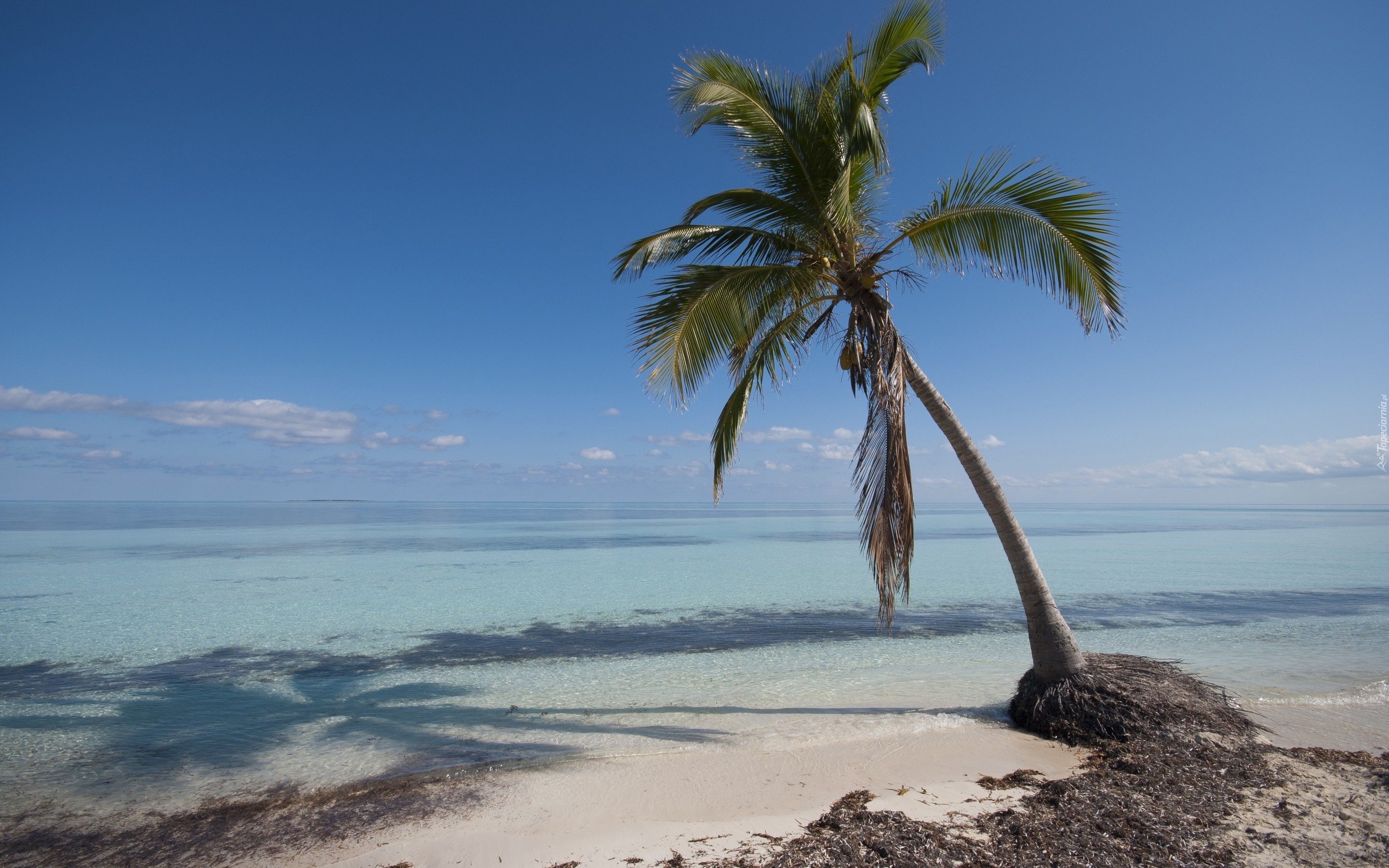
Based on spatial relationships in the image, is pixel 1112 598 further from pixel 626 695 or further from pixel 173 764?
pixel 173 764

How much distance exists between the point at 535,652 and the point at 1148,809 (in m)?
7.84

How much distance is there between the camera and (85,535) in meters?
33.8

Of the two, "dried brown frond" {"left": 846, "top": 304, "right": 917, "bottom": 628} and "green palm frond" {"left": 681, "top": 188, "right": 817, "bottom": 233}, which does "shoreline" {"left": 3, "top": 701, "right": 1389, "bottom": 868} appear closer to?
"dried brown frond" {"left": 846, "top": 304, "right": 917, "bottom": 628}

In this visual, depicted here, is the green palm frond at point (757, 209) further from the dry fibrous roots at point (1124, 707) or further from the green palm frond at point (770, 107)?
the dry fibrous roots at point (1124, 707)

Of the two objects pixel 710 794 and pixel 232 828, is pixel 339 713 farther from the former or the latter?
pixel 710 794

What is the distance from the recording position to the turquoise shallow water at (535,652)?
586 centimetres

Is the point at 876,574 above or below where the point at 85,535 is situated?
above

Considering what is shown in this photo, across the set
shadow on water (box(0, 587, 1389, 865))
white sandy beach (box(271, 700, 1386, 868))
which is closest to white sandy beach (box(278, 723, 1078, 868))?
white sandy beach (box(271, 700, 1386, 868))

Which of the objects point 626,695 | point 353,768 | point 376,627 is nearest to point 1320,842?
point 626,695

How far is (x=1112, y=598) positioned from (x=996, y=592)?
2.37m

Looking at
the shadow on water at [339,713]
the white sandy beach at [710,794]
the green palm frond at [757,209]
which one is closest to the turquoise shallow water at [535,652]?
the shadow on water at [339,713]

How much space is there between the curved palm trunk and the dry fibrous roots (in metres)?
0.15

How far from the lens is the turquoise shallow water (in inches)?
231

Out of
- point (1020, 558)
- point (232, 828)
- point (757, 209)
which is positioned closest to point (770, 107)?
point (757, 209)
